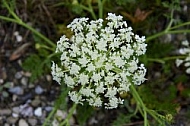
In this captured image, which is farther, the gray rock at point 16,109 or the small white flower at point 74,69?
the gray rock at point 16,109

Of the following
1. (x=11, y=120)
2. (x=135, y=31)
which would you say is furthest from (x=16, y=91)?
(x=135, y=31)

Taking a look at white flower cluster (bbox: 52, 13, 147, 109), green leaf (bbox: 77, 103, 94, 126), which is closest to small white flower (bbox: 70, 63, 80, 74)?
white flower cluster (bbox: 52, 13, 147, 109)

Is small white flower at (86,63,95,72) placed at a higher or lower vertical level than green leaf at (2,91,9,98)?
lower

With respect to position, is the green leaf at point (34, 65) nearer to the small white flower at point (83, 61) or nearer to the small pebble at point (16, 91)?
the small pebble at point (16, 91)

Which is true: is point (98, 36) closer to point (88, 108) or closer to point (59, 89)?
point (88, 108)

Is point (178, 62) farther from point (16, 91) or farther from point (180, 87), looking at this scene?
point (16, 91)

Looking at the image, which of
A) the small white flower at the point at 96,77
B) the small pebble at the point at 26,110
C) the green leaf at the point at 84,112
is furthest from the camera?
the small pebble at the point at 26,110

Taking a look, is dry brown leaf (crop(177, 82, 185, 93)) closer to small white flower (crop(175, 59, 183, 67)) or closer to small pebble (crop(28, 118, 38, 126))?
small white flower (crop(175, 59, 183, 67))

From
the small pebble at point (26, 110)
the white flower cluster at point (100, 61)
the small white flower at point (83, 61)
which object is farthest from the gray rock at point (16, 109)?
the small white flower at point (83, 61)

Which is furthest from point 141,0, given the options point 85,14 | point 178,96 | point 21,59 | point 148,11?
point 21,59
